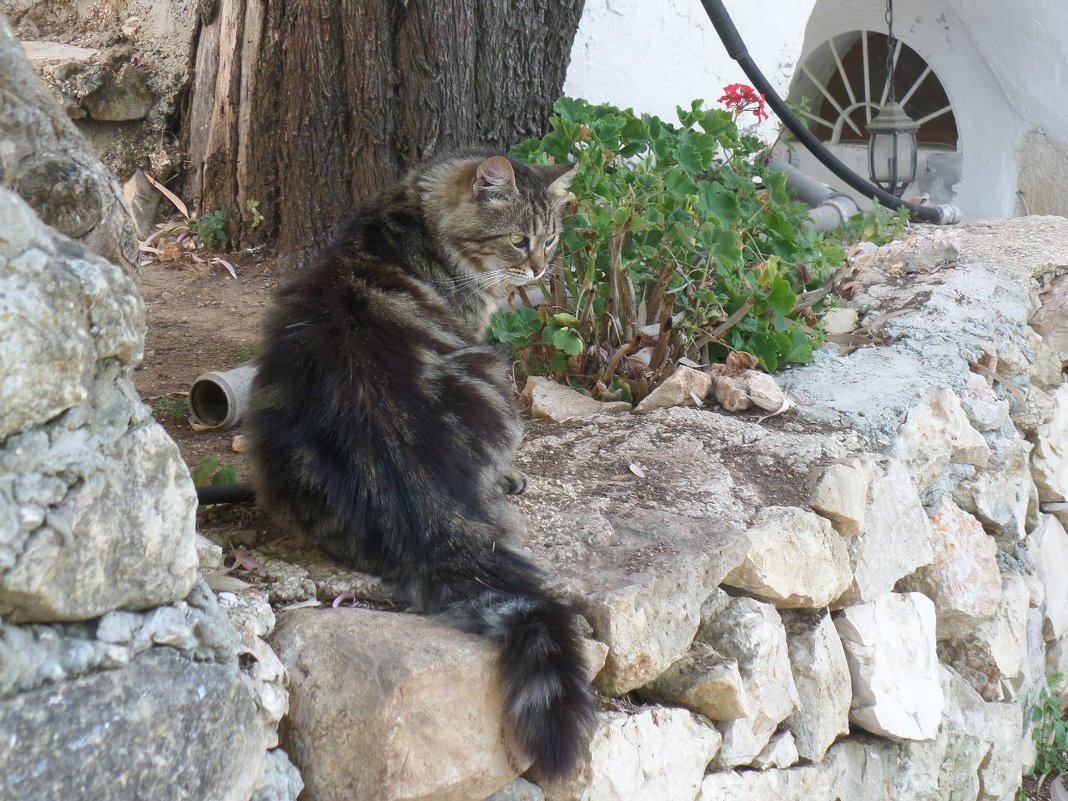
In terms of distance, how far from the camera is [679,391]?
3186 mm

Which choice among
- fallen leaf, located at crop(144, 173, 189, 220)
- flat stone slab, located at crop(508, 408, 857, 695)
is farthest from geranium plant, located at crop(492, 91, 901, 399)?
fallen leaf, located at crop(144, 173, 189, 220)

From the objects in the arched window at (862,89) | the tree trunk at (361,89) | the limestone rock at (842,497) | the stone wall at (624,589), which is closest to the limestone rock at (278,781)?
the stone wall at (624,589)

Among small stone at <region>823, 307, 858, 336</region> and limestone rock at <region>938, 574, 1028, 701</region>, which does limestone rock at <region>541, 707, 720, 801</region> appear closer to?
limestone rock at <region>938, 574, 1028, 701</region>

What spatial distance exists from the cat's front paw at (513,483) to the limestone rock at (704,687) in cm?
58

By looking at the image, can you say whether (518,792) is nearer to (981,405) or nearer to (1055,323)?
(981,405)

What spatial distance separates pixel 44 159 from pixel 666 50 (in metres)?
3.82

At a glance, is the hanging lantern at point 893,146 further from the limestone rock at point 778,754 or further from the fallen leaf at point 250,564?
the fallen leaf at point 250,564

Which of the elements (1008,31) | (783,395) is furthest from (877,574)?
(1008,31)

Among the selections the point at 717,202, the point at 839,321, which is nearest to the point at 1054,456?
the point at 839,321

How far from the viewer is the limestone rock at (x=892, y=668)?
2730 millimetres

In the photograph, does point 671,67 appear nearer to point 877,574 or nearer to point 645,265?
point 645,265

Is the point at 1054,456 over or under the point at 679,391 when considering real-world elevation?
under

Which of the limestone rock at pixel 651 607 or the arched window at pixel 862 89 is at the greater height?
the arched window at pixel 862 89

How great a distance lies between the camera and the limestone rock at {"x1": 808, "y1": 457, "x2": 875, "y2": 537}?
2.65 m
